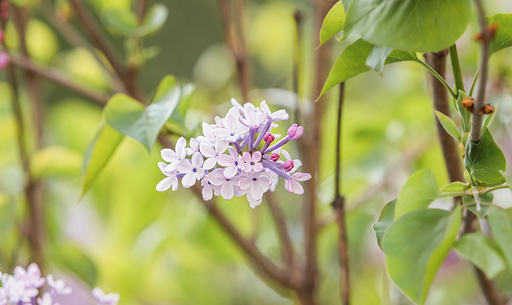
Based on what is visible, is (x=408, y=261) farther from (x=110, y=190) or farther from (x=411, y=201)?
(x=110, y=190)

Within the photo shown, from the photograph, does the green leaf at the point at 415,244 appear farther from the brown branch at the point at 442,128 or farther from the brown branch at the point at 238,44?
the brown branch at the point at 238,44

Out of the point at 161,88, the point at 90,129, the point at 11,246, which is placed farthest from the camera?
the point at 90,129

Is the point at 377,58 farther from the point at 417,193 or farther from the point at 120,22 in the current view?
the point at 120,22

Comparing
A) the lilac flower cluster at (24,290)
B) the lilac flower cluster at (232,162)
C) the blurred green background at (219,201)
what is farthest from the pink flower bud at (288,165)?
the blurred green background at (219,201)

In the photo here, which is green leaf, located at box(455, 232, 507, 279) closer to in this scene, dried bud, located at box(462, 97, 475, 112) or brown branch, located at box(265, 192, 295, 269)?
dried bud, located at box(462, 97, 475, 112)

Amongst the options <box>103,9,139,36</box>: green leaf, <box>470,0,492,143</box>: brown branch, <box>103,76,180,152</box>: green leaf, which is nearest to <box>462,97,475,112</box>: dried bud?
<box>470,0,492,143</box>: brown branch

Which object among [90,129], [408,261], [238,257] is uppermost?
[408,261]

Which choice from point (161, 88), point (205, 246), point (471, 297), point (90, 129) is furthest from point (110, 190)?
point (471, 297)
